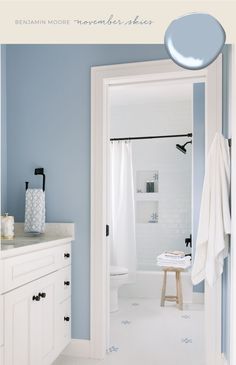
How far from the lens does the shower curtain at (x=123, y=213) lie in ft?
13.9

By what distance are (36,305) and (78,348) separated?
2.51 ft

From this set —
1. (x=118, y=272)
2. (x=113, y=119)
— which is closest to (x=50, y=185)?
(x=118, y=272)

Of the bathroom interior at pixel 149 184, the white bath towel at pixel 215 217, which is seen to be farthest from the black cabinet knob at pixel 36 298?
the bathroom interior at pixel 149 184

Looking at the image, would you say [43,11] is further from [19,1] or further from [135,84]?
[135,84]

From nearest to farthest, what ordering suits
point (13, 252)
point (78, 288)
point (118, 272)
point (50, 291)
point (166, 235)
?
point (13, 252) < point (50, 291) < point (78, 288) < point (118, 272) < point (166, 235)

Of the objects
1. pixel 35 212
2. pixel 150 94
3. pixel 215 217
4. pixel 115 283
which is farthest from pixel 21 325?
pixel 150 94

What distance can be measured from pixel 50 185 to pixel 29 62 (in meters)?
0.94

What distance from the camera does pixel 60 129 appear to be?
2518 mm

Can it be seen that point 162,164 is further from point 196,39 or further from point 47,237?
point 196,39

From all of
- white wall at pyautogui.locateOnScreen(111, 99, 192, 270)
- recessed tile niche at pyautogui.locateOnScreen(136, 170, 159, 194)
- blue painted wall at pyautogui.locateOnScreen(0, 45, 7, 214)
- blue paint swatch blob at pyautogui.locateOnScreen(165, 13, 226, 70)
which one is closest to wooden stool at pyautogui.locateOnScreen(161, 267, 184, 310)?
white wall at pyautogui.locateOnScreen(111, 99, 192, 270)

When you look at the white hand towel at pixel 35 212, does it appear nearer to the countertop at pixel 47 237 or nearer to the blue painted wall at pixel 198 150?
the countertop at pixel 47 237

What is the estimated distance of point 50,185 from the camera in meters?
2.53

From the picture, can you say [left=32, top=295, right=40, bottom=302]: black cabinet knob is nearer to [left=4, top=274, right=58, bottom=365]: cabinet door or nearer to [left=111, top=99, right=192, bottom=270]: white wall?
[left=4, top=274, right=58, bottom=365]: cabinet door

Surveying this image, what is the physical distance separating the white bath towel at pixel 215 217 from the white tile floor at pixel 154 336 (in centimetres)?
88
